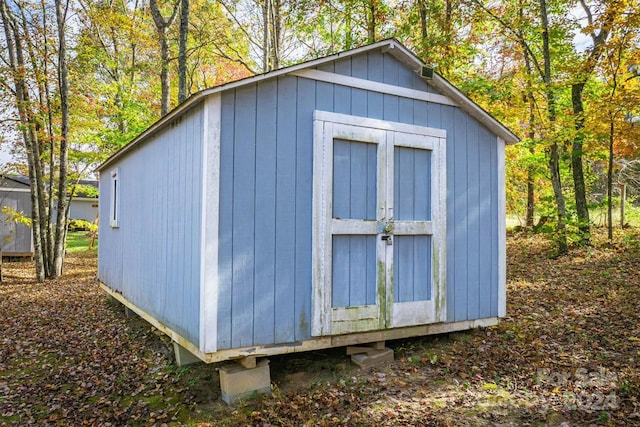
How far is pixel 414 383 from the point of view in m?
4.37

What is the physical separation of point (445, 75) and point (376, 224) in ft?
26.3

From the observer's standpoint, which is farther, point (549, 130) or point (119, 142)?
point (119, 142)

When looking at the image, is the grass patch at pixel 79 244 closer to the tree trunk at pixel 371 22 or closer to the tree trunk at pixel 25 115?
the tree trunk at pixel 25 115

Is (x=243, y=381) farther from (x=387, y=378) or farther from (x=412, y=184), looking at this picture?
(x=412, y=184)

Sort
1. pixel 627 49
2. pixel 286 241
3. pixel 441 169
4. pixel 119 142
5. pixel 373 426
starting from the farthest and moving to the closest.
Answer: pixel 119 142 < pixel 627 49 < pixel 441 169 < pixel 286 241 < pixel 373 426

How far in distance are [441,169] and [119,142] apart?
10.9 meters

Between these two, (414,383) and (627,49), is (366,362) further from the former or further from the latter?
(627,49)

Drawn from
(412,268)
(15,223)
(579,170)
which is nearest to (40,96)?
(15,223)

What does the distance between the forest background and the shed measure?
202 centimetres

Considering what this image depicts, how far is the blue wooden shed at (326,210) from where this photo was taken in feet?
13.4

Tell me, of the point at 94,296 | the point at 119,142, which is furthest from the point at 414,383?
the point at 119,142

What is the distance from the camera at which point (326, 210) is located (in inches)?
176

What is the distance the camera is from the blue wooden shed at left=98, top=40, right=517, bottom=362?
13.4ft

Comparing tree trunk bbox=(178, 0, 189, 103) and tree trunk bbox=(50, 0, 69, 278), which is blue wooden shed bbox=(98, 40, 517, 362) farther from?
tree trunk bbox=(50, 0, 69, 278)
